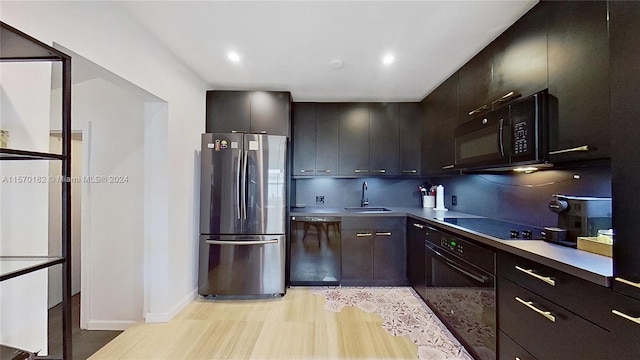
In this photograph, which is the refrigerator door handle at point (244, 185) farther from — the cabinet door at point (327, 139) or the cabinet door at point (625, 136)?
the cabinet door at point (625, 136)

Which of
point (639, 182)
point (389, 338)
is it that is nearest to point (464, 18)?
point (639, 182)

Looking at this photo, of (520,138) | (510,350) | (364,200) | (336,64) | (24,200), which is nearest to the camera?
(24,200)

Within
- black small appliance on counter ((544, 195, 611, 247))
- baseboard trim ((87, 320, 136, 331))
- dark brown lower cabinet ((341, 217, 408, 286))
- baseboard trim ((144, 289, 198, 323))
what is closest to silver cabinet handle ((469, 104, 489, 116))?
black small appliance on counter ((544, 195, 611, 247))

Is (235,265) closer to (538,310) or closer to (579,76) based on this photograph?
(538,310)

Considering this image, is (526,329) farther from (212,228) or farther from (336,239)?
(212,228)

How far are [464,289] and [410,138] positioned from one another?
2086 millimetres

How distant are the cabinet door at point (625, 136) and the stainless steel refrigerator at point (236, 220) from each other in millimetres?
2461

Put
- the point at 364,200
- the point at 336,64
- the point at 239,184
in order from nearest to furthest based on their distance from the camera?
the point at 336,64 → the point at 239,184 → the point at 364,200

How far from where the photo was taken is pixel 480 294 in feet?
5.53

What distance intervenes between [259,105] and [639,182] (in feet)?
9.82

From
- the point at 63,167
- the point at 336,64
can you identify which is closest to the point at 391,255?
the point at 336,64

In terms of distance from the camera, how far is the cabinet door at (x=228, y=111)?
120 inches

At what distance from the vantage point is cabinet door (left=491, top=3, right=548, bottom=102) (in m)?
1.54

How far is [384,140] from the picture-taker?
3457 mm
